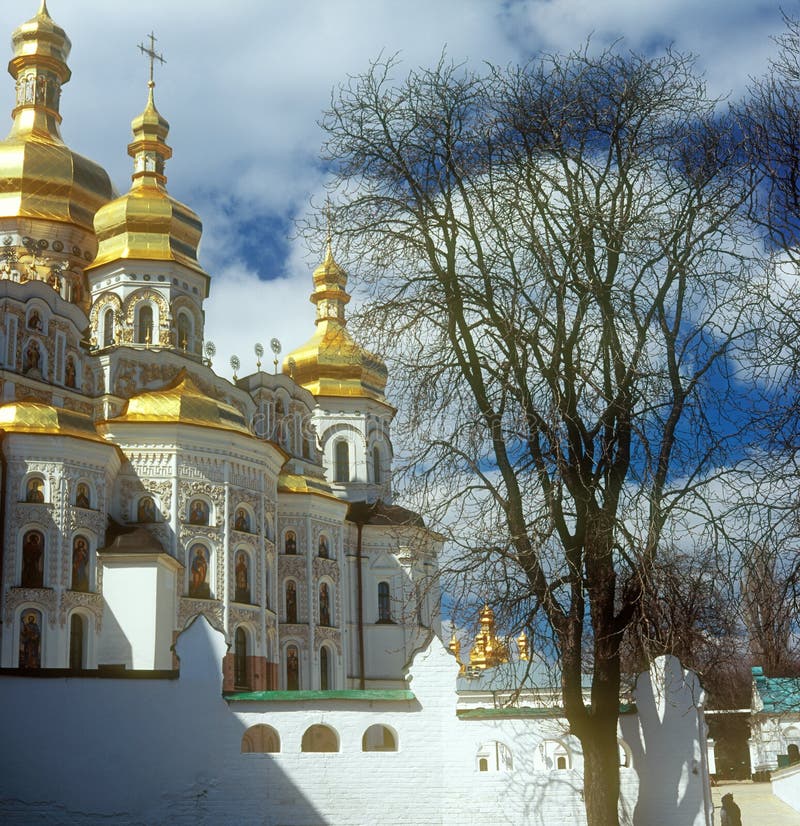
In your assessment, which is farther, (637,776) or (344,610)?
(344,610)

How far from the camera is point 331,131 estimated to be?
14.6m

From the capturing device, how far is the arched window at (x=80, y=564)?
26312mm

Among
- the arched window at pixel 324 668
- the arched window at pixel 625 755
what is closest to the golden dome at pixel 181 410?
the arched window at pixel 324 668

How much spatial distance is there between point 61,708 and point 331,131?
26.7 feet

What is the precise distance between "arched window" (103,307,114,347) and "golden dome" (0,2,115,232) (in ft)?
18.1

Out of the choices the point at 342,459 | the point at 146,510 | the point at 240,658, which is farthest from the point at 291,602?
the point at 342,459

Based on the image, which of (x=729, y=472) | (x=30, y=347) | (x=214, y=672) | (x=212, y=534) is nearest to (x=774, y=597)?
(x=729, y=472)

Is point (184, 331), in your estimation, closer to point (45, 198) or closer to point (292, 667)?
point (45, 198)

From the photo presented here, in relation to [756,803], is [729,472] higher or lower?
higher

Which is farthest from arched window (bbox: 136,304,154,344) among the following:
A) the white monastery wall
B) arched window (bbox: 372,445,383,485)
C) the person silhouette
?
the person silhouette

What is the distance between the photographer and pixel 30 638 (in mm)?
25484

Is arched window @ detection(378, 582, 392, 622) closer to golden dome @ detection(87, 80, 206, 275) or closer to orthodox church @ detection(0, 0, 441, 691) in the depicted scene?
orthodox church @ detection(0, 0, 441, 691)

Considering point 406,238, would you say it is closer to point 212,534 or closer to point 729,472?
point 729,472

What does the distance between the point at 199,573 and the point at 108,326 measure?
9866 mm
